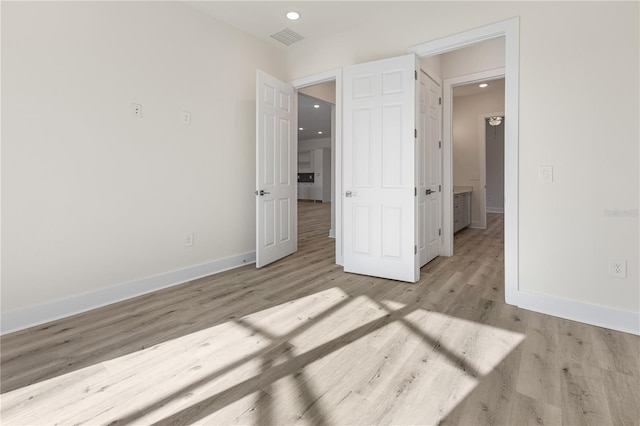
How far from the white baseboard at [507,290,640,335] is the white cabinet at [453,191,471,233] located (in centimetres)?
331

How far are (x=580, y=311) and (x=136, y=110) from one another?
407cm

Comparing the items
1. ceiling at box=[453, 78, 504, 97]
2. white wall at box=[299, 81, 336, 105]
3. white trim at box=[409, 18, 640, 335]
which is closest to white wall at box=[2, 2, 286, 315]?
white wall at box=[299, 81, 336, 105]

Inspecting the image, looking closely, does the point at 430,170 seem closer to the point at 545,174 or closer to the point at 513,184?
the point at 513,184

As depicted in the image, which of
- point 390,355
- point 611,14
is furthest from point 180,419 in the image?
point 611,14

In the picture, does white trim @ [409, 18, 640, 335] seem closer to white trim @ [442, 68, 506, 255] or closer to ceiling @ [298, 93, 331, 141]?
white trim @ [442, 68, 506, 255]

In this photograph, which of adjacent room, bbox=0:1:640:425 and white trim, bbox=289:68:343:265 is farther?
white trim, bbox=289:68:343:265

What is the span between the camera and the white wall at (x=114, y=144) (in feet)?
7.43

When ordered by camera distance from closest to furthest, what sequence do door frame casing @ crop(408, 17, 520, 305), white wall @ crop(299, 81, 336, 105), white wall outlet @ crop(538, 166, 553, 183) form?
1. white wall outlet @ crop(538, 166, 553, 183)
2. door frame casing @ crop(408, 17, 520, 305)
3. white wall @ crop(299, 81, 336, 105)

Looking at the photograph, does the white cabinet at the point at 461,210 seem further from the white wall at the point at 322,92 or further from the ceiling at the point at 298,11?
the ceiling at the point at 298,11

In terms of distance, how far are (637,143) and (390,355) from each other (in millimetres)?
2222

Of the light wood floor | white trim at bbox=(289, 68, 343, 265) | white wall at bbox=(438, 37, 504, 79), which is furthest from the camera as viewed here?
white wall at bbox=(438, 37, 504, 79)

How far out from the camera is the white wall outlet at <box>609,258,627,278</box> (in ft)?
7.26

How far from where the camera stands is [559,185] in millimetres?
2438

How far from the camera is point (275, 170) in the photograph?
13.1 ft
